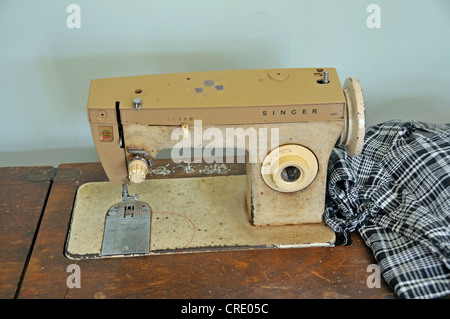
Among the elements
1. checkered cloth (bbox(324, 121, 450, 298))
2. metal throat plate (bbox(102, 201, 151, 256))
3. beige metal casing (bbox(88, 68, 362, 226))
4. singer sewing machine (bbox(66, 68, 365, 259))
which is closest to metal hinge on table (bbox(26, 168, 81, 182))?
singer sewing machine (bbox(66, 68, 365, 259))

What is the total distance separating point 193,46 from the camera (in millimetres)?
2002

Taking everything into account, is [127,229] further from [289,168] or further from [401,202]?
[401,202]

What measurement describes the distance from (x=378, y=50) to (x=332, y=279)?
1000mm

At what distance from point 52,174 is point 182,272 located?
2.25 ft

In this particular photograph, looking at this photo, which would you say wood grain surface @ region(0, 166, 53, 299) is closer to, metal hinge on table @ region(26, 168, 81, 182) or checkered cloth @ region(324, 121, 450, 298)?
metal hinge on table @ region(26, 168, 81, 182)

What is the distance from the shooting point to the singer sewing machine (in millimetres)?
1465

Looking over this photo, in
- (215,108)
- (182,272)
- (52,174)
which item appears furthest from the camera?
(52,174)

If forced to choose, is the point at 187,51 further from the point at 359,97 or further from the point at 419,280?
the point at 419,280

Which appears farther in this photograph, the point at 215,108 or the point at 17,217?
the point at 17,217

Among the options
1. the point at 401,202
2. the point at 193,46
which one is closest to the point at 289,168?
the point at 401,202

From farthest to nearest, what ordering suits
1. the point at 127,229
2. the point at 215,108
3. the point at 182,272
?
1. the point at 127,229
2. the point at 182,272
3. the point at 215,108

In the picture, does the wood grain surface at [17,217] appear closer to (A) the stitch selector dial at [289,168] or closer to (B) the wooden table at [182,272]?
(B) the wooden table at [182,272]
